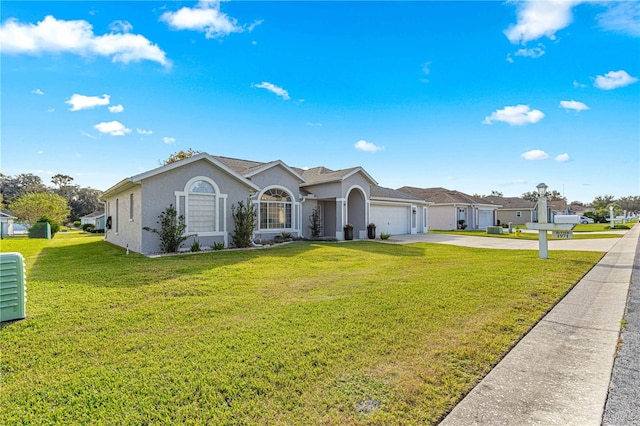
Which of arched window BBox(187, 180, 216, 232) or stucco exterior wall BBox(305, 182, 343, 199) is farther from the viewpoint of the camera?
stucco exterior wall BBox(305, 182, 343, 199)

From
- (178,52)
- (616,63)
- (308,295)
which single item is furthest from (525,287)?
(178,52)

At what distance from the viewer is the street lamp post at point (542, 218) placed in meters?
11.2

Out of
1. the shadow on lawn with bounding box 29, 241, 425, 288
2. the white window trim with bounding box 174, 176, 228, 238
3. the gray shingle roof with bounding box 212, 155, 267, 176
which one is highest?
the gray shingle roof with bounding box 212, 155, 267, 176

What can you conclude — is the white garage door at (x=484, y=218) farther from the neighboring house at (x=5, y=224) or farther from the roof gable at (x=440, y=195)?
the neighboring house at (x=5, y=224)

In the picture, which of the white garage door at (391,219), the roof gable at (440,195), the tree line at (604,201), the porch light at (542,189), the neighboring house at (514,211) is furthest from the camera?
the tree line at (604,201)

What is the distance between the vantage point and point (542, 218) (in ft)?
36.9

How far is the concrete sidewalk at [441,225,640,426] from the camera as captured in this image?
2.58 meters

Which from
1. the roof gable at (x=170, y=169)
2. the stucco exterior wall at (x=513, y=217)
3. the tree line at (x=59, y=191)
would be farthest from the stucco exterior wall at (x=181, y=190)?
the tree line at (x=59, y=191)

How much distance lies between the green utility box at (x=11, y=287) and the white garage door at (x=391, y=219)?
2095 centimetres

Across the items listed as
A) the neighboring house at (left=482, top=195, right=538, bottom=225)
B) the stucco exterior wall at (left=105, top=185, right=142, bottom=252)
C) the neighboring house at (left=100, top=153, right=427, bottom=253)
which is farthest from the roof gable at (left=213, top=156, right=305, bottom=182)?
the neighboring house at (left=482, top=195, right=538, bottom=225)

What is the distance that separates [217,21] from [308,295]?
40.4 feet

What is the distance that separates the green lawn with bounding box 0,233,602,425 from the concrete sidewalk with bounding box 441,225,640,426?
18 cm

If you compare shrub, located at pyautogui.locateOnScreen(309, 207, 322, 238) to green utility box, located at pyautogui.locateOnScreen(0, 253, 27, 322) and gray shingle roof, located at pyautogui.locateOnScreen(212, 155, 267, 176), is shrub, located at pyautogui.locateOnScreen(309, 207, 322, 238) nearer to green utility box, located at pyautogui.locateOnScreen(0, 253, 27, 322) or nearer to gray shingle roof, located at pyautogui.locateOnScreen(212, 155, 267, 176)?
gray shingle roof, located at pyautogui.locateOnScreen(212, 155, 267, 176)

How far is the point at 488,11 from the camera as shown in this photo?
12805mm
